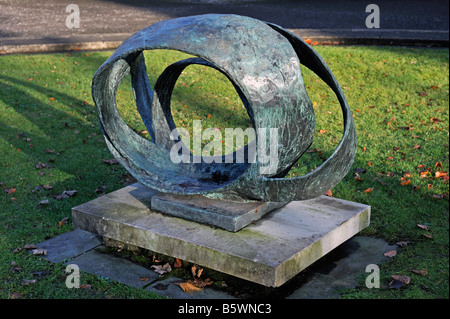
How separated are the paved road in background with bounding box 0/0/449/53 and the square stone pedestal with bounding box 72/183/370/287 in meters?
7.08

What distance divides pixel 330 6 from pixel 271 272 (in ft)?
44.3

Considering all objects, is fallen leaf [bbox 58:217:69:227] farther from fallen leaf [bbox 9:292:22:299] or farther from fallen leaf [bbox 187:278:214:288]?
fallen leaf [bbox 187:278:214:288]

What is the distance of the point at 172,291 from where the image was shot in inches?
184

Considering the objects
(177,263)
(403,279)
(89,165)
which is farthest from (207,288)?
(89,165)

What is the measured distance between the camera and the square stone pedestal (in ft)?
14.9

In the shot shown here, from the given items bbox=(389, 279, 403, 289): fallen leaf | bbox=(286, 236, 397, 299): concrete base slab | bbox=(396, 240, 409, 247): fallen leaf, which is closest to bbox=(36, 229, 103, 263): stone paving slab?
bbox=(286, 236, 397, 299): concrete base slab

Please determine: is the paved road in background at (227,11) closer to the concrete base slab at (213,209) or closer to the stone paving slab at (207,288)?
the stone paving slab at (207,288)

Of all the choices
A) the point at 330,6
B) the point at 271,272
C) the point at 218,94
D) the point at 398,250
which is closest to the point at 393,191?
the point at 398,250

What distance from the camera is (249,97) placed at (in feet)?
14.8

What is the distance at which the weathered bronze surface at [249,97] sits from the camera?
14.8 ft

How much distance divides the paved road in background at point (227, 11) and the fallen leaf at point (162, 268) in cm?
773

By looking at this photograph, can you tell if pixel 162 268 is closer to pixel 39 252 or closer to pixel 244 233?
pixel 244 233

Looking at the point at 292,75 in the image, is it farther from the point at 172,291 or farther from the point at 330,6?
the point at 330,6

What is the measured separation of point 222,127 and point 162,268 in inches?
158
